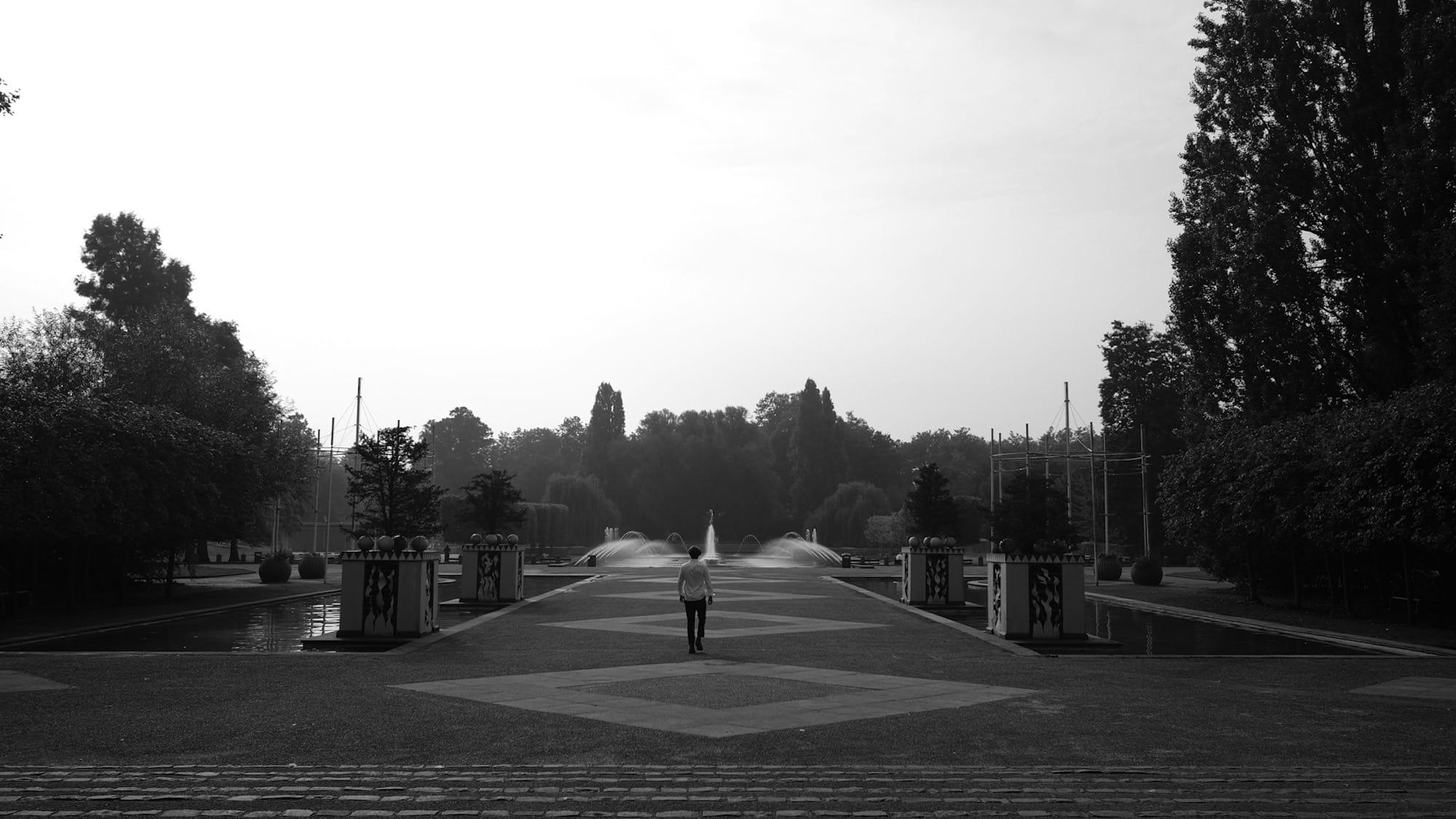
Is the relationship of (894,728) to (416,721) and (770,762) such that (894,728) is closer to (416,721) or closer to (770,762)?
(770,762)

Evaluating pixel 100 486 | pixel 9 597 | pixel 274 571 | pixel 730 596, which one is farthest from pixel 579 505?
pixel 100 486

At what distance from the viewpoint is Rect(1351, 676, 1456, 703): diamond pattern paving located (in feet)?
36.6

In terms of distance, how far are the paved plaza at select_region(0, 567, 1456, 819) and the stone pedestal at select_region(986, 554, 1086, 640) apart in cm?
274

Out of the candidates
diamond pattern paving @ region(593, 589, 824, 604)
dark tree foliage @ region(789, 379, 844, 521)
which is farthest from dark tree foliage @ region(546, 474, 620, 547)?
diamond pattern paving @ region(593, 589, 824, 604)

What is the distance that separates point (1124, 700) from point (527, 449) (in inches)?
5032

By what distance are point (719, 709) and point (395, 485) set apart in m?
23.2

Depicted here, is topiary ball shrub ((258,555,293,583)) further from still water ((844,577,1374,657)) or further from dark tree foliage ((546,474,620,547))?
dark tree foliage ((546,474,620,547))

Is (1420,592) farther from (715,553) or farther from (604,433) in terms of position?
(604,433)

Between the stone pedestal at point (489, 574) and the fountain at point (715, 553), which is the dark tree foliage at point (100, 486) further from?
the fountain at point (715, 553)

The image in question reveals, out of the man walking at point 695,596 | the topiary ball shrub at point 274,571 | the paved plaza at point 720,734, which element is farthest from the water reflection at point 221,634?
Answer: the topiary ball shrub at point 274,571

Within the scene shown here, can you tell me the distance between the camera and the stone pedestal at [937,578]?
2448cm

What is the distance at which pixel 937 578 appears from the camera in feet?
80.5

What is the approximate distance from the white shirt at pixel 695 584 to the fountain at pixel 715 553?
105ft

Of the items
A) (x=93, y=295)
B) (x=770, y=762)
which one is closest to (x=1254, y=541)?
(x=770, y=762)
